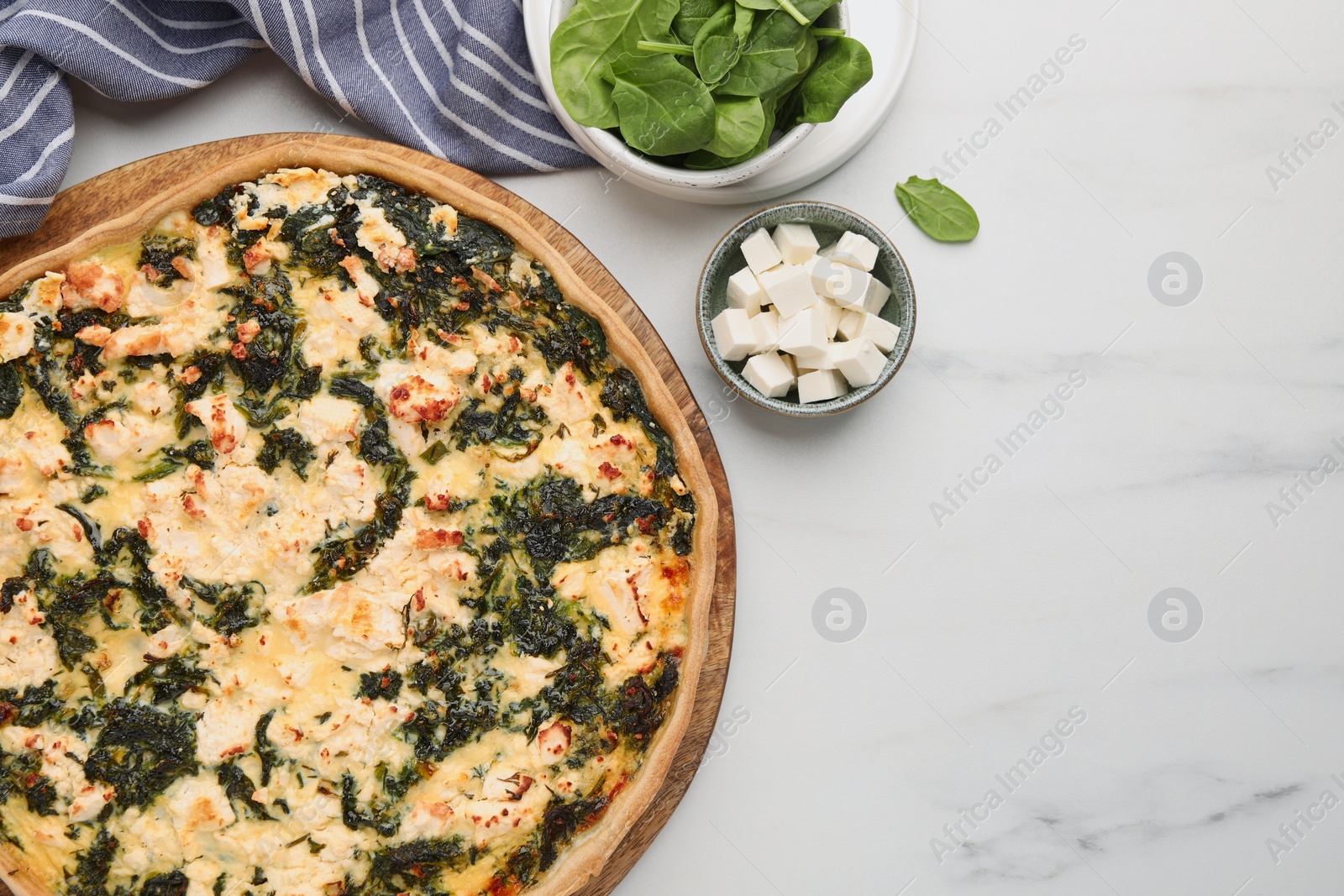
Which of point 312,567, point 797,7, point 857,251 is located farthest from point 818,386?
point 312,567

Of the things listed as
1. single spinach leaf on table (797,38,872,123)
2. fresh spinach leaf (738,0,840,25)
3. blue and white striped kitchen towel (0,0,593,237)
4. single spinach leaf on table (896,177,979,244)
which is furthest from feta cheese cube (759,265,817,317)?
blue and white striped kitchen towel (0,0,593,237)

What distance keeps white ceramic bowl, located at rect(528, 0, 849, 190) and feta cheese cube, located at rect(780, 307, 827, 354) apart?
0.49 meters

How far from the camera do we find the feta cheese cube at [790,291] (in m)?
2.98

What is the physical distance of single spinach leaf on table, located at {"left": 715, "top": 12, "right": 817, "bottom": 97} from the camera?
108 inches

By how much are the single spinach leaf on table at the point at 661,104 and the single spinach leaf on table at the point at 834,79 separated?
0.35 metres

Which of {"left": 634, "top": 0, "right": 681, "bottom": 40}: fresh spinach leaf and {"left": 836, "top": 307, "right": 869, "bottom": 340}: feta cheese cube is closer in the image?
{"left": 634, "top": 0, "right": 681, "bottom": 40}: fresh spinach leaf

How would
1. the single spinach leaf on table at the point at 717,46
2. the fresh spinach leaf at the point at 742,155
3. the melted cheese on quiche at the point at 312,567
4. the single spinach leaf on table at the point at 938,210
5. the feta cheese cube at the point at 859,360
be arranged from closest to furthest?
1. the melted cheese on quiche at the point at 312,567
2. the single spinach leaf on table at the point at 717,46
3. the fresh spinach leaf at the point at 742,155
4. the feta cheese cube at the point at 859,360
5. the single spinach leaf on table at the point at 938,210

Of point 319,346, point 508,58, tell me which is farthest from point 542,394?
point 508,58

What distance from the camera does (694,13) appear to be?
2.83 meters

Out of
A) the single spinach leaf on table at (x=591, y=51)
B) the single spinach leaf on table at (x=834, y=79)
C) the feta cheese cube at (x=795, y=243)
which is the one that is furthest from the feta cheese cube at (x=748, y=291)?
the single spinach leaf on table at (x=591, y=51)

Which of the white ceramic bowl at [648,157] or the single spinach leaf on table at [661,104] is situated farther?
the white ceramic bowl at [648,157]

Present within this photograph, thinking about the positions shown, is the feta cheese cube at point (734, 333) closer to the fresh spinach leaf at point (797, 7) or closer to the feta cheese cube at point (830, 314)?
the feta cheese cube at point (830, 314)

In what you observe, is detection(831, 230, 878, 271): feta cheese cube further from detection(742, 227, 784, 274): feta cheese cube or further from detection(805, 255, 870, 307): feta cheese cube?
detection(742, 227, 784, 274): feta cheese cube

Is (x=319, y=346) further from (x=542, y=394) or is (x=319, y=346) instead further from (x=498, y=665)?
(x=498, y=665)
